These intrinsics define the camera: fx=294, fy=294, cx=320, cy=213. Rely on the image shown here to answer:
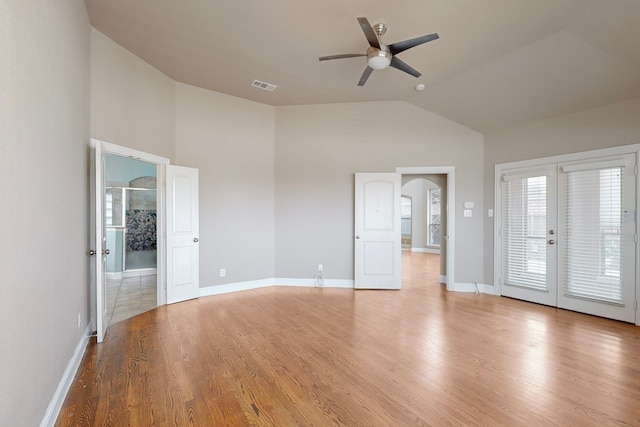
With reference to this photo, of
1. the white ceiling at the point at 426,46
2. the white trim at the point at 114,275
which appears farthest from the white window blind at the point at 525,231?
the white trim at the point at 114,275

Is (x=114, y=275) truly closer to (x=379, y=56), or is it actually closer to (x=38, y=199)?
(x=38, y=199)

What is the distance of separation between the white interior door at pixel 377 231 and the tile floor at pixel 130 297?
3.34 metres

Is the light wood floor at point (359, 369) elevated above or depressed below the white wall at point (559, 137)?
below

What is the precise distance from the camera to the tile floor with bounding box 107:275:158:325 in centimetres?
394

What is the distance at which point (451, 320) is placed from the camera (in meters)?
3.63

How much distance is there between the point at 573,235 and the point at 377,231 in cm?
271

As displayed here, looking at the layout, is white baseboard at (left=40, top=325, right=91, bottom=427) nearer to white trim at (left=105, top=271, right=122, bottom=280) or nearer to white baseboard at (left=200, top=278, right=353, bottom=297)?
white baseboard at (left=200, top=278, right=353, bottom=297)

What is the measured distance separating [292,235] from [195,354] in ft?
9.45

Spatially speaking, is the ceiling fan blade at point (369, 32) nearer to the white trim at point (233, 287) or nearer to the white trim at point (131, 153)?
the white trim at point (131, 153)

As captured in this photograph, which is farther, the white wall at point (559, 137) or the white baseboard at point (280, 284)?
the white baseboard at point (280, 284)

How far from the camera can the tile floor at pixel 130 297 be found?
3.94 metres

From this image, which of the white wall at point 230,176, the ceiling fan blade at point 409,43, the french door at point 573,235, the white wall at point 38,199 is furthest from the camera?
the white wall at point 230,176

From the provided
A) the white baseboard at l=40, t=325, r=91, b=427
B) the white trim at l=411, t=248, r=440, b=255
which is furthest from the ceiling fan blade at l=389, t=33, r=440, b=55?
the white trim at l=411, t=248, r=440, b=255

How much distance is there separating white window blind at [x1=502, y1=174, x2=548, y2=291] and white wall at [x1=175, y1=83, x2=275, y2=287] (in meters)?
3.98
